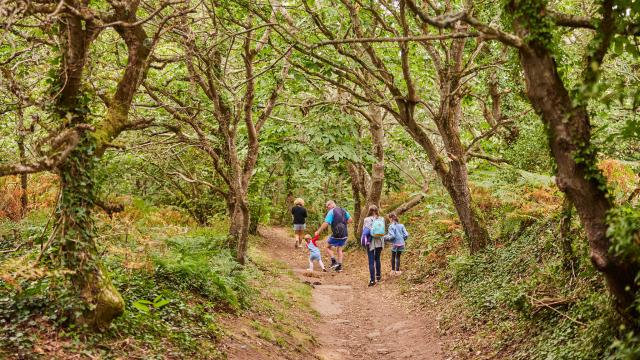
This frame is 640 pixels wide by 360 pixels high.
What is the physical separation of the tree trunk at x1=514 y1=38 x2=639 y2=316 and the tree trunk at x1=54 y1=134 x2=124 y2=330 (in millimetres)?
4849

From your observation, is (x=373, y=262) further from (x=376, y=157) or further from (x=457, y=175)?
(x=376, y=157)

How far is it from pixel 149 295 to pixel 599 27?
A: 6.55 m

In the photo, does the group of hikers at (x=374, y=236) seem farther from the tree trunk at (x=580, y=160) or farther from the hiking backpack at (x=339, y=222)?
the tree trunk at (x=580, y=160)

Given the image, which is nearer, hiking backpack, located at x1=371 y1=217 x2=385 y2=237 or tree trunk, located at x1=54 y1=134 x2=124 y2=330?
tree trunk, located at x1=54 y1=134 x2=124 y2=330

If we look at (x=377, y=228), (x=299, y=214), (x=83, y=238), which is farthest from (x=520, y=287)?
(x=299, y=214)

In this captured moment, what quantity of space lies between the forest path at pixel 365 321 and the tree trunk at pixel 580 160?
4190 millimetres

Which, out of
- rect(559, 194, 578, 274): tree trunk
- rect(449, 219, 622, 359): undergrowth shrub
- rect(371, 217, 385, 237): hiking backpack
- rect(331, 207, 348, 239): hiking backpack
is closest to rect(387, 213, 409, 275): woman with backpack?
rect(371, 217, 385, 237): hiking backpack

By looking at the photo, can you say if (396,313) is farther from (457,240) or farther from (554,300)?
(554,300)

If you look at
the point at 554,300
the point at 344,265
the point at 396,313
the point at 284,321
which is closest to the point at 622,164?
the point at 554,300

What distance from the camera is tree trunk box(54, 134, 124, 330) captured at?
226 inches

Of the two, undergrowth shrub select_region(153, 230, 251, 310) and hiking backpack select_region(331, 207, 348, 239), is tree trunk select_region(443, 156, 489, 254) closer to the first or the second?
hiking backpack select_region(331, 207, 348, 239)

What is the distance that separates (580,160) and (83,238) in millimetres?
5219

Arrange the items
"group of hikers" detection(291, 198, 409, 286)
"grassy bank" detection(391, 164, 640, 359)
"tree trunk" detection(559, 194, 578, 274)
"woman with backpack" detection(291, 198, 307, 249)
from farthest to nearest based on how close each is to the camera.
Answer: "woman with backpack" detection(291, 198, 307, 249) → "group of hikers" detection(291, 198, 409, 286) → "tree trunk" detection(559, 194, 578, 274) → "grassy bank" detection(391, 164, 640, 359)

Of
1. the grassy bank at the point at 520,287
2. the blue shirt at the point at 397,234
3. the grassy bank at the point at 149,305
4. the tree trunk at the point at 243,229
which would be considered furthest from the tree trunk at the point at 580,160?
the blue shirt at the point at 397,234
